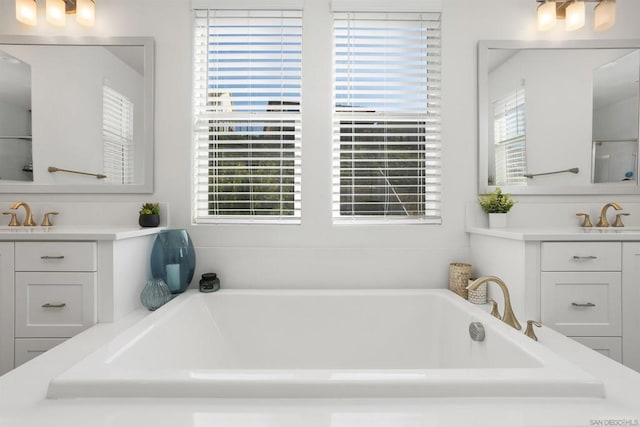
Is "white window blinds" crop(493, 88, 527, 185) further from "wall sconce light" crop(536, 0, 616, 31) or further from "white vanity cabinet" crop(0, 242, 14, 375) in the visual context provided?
"white vanity cabinet" crop(0, 242, 14, 375)

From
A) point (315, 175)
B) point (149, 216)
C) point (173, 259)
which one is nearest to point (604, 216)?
point (315, 175)

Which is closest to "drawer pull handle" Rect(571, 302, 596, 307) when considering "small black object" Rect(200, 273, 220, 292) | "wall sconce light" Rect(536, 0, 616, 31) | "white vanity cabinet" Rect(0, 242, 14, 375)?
"wall sconce light" Rect(536, 0, 616, 31)

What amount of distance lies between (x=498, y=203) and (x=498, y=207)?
0.07 feet

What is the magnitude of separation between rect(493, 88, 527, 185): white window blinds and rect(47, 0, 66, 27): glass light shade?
2.46m

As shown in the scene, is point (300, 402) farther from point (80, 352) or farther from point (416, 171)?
point (416, 171)

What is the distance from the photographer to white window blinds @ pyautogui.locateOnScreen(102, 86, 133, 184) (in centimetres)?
190

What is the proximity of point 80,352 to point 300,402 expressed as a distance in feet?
2.77

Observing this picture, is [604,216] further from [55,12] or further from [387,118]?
[55,12]

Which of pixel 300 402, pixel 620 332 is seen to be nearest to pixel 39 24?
pixel 300 402

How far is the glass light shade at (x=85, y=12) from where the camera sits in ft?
5.98

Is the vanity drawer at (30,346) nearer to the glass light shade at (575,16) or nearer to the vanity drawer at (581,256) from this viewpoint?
the vanity drawer at (581,256)

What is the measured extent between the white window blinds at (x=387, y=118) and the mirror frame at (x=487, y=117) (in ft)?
0.77

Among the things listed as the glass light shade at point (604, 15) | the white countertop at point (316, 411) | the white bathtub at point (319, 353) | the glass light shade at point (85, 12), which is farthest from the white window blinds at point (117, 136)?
the glass light shade at point (604, 15)

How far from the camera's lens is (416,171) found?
1969mm
